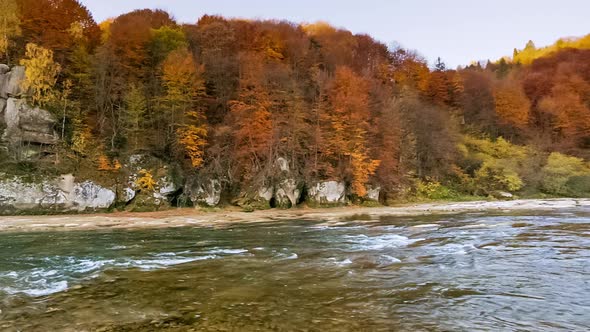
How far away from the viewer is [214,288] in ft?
33.6

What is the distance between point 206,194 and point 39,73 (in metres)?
18.9

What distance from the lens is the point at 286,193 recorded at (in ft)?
133

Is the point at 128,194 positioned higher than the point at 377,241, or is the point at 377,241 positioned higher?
the point at 128,194

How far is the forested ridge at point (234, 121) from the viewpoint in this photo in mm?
38875

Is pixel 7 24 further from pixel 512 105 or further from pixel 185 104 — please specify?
pixel 512 105

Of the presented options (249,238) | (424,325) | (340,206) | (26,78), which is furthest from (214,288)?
(26,78)

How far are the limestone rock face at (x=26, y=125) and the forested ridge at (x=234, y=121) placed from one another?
34.7 inches

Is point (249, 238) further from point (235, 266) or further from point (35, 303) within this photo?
point (35, 303)

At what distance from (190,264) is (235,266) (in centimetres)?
167

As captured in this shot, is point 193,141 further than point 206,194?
Yes

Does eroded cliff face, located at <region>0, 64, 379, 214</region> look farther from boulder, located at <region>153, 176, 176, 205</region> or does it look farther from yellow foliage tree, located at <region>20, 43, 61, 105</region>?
yellow foliage tree, located at <region>20, 43, 61, 105</region>

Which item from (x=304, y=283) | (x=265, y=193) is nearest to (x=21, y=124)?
(x=265, y=193)

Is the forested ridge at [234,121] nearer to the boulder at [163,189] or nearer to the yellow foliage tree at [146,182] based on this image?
the yellow foliage tree at [146,182]

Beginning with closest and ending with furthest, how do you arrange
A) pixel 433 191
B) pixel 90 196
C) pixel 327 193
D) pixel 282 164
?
pixel 90 196
pixel 282 164
pixel 327 193
pixel 433 191
